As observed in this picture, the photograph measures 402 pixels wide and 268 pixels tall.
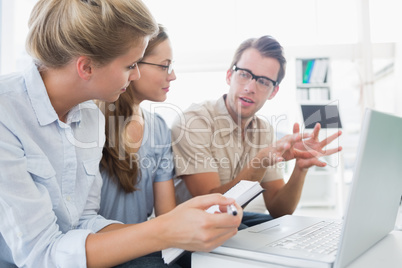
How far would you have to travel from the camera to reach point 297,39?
4.43m

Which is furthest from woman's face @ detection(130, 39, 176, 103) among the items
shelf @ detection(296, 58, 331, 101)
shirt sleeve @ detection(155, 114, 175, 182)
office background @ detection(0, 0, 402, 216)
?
shelf @ detection(296, 58, 331, 101)

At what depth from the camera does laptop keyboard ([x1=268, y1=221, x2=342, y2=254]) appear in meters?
0.68

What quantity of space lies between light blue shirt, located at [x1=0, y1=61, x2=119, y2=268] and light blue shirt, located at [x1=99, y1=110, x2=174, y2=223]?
0.23 meters

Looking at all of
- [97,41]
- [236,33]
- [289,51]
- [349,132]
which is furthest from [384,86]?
[97,41]

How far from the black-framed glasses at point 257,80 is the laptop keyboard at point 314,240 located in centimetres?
103

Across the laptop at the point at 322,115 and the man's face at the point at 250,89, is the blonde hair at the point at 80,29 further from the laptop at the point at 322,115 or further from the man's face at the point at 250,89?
the laptop at the point at 322,115

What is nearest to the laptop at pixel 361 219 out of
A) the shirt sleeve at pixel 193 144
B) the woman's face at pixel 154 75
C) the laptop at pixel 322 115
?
the shirt sleeve at pixel 193 144

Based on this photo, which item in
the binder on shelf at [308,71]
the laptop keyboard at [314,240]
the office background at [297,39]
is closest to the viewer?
the laptop keyboard at [314,240]

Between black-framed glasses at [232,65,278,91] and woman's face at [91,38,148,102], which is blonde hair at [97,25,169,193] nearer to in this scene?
woman's face at [91,38,148,102]

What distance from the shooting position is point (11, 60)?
332 cm

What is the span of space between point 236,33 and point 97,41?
384 centimetres

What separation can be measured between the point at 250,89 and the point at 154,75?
1.76 feet

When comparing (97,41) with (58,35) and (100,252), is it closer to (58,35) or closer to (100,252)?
(58,35)

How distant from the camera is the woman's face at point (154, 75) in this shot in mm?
1450
